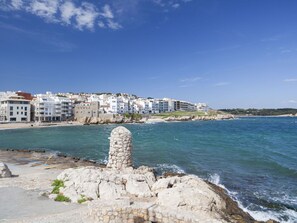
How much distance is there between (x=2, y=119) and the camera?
375 ft

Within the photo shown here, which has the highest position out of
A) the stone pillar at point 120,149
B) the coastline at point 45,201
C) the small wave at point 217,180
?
the stone pillar at point 120,149

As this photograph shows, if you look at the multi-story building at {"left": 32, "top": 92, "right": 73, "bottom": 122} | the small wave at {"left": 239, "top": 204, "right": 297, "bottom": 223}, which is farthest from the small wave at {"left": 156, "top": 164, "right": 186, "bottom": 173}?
the multi-story building at {"left": 32, "top": 92, "right": 73, "bottom": 122}

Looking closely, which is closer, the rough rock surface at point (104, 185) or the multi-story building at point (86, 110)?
the rough rock surface at point (104, 185)

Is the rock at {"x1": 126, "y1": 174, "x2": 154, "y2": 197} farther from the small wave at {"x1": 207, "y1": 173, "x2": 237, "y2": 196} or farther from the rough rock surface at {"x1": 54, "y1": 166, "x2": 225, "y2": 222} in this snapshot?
the small wave at {"x1": 207, "y1": 173, "x2": 237, "y2": 196}

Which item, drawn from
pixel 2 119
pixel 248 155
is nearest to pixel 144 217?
pixel 248 155

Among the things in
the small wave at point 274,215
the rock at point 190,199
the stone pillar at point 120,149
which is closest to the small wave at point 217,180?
the small wave at point 274,215

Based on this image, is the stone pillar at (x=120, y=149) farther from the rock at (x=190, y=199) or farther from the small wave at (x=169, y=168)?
the small wave at (x=169, y=168)

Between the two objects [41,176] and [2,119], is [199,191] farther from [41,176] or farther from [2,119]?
[2,119]

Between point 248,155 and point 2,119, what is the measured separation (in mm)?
102634

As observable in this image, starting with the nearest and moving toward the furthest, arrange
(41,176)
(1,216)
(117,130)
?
(1,216) → (117,130) → (41,176)

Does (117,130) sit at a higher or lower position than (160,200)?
higher

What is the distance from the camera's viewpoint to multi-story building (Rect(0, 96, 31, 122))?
371ft

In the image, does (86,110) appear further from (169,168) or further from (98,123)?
(169,168)

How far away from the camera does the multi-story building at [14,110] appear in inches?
4449
